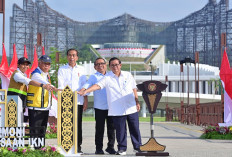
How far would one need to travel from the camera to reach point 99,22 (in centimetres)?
18200

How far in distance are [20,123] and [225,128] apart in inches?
313

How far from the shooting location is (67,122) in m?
9.36

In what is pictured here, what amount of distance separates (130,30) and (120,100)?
581 feet

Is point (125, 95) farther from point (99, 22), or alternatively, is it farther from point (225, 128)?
point (99, 22)

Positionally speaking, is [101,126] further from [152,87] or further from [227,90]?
[227,90]

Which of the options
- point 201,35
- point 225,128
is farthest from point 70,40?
point 225,128

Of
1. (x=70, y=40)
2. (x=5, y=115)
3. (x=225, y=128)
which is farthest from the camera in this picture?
(x=70, y=40)

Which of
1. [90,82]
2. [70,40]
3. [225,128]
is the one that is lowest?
[225,128]

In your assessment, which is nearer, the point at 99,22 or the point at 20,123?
the point at 20,123

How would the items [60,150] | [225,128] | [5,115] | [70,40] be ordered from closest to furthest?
[60,150] → [5,115] → [225,128] → [70,40]

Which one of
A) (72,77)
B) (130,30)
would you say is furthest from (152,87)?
(130,30)

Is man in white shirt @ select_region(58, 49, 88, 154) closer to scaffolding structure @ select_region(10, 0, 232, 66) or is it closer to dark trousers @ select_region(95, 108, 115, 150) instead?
dark trousers @ select_region(95, 108, 115, 150)

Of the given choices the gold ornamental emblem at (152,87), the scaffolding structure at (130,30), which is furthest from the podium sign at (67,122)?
the scaffolding structure at (130,30)

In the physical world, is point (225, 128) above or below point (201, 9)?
below
